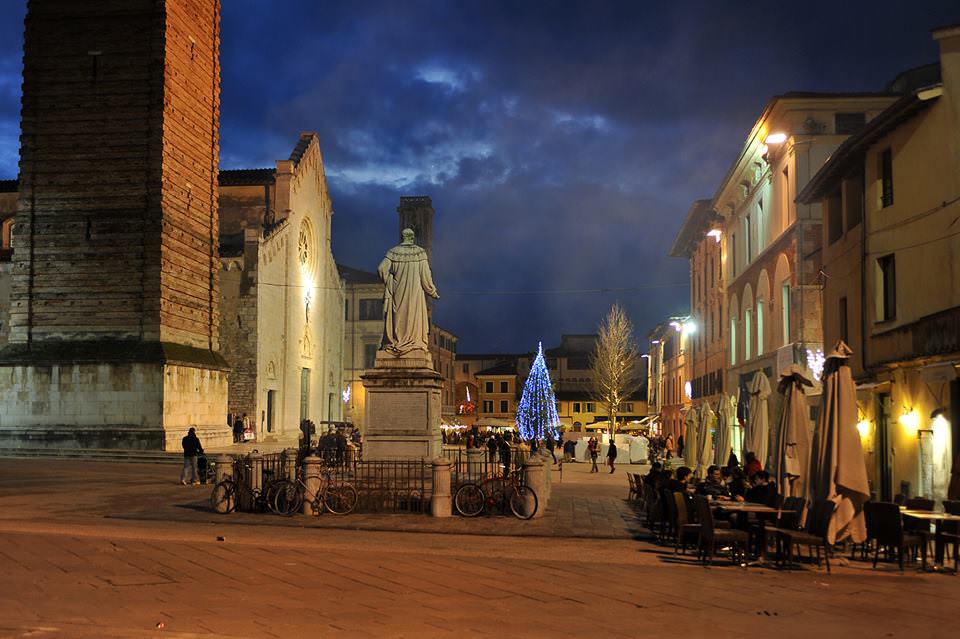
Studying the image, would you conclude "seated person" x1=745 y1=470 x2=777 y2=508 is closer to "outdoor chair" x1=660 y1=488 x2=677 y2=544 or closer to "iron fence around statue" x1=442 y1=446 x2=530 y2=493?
"outdoor chair" x1=660 y1=488 x2=677 y2=544

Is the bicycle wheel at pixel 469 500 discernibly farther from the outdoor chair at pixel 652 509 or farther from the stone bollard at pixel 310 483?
the outdoor chair at pixel 652 509

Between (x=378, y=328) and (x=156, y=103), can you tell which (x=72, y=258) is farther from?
(x=378, y=328)

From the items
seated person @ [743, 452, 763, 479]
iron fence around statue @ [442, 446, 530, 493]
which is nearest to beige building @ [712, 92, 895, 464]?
seated person @ [743, 452, 763, 479]

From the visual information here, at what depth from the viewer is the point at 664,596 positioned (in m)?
10.2

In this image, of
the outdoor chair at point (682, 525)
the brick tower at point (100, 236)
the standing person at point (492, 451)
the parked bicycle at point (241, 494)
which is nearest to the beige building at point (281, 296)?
the brick tower at point (100, 236)

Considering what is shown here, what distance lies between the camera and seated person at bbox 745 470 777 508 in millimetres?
14703

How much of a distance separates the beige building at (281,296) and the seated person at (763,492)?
38.0 meters

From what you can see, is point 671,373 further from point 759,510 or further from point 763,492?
point 759,510

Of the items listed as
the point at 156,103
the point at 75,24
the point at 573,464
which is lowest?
the point at 573,464

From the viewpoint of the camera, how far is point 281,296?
5547 cm

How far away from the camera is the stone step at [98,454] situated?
33469 mm

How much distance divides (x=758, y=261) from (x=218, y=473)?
84.1ft

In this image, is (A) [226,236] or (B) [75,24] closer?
(B) [75,24]

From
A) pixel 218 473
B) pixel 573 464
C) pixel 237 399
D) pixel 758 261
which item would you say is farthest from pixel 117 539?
pixel 237 399
